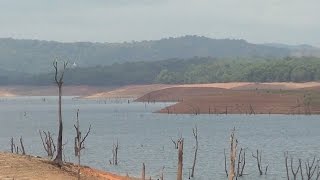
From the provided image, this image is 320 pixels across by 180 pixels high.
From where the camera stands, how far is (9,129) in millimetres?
117188

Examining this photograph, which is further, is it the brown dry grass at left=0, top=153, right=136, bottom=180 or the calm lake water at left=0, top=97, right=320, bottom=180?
the calm lake water at left=0, top=97, right=320, bottom=180

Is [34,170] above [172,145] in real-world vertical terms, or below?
above

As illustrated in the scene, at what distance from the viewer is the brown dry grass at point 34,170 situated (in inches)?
1401

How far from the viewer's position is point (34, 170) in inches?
1446

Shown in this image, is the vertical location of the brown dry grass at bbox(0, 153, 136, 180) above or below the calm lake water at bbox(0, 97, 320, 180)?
above

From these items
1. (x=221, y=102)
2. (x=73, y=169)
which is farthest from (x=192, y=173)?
(x=221, y=102)

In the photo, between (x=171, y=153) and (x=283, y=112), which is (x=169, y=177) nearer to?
(x=171, y=153)

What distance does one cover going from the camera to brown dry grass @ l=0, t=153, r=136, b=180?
3559 centimetres

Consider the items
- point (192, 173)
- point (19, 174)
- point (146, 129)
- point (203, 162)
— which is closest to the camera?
point (19, 174)

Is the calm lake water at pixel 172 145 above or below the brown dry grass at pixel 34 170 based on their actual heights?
below

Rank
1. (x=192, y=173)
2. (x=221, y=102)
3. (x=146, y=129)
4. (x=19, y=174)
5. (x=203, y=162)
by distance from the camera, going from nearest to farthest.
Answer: (x=19, y=174) < (x=192, y=173) < (x=203, y=162) < (x=146, y=129) < (x=221, y=102)

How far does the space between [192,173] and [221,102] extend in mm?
116511

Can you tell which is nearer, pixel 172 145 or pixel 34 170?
pixel 34 170

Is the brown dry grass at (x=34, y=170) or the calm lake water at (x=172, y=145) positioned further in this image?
the calm lake water at (x=172, y=145)
